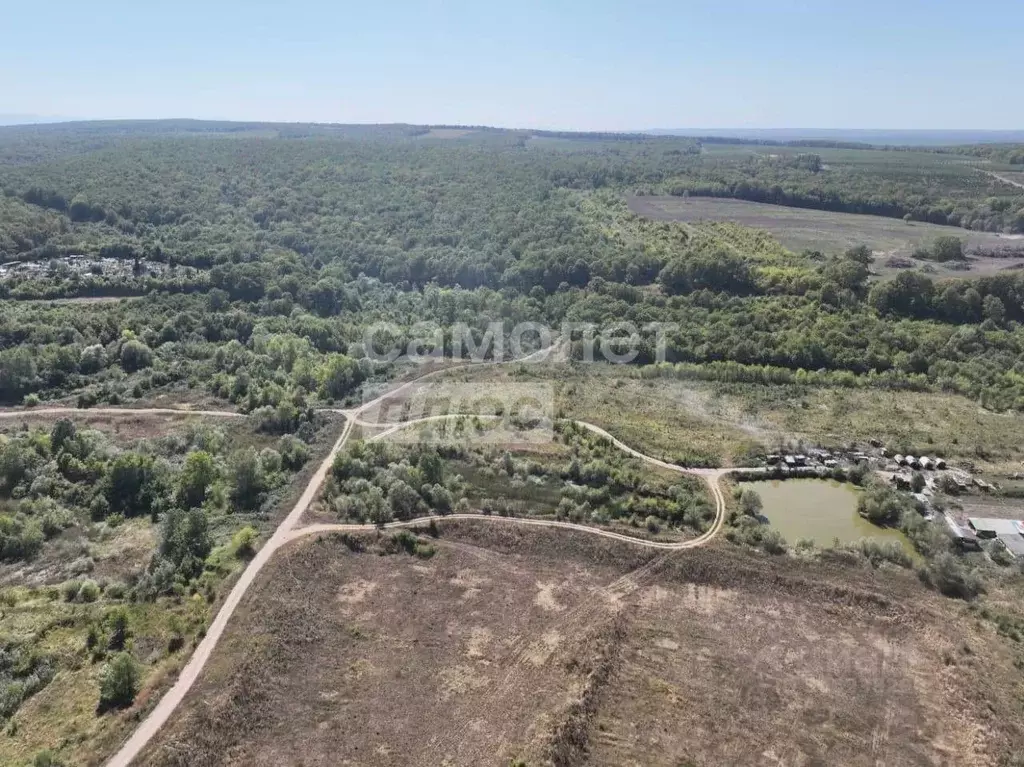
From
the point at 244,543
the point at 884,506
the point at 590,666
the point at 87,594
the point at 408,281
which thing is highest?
the point at 408,281

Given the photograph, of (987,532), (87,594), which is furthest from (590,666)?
(987,532)

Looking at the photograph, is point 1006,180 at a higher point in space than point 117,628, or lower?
higher

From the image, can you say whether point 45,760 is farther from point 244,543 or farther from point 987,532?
point 987,532

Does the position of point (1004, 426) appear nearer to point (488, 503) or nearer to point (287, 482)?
point (488, 503)

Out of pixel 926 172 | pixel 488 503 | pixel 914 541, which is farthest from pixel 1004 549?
pixel 926 172

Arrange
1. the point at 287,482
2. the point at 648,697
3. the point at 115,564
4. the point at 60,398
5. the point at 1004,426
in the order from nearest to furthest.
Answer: the point at 648,697
the point at 115,564
the point at 287,482
the point at 1004,426
the point at 60,398

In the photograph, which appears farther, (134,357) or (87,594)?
(134,357)

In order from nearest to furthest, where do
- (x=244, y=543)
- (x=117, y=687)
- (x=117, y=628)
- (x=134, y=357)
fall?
(x=117, y=687)
(x=117, y=628)
(x=244, y=543)
(x=134, y=357)

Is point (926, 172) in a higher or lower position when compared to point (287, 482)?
higher
